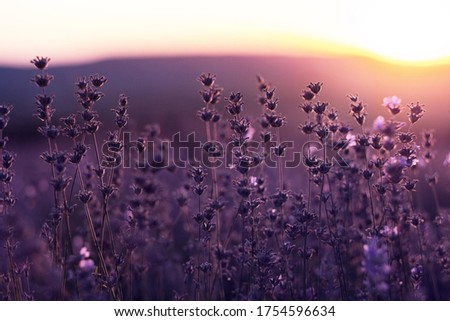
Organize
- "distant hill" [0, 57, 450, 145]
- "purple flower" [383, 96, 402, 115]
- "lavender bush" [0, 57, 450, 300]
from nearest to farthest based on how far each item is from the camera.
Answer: "lavender bush" [0, 57, 450, 300] → "purple flower" [383, 96, 402, 115] → "distant hill" [0, 57, 450, 145]

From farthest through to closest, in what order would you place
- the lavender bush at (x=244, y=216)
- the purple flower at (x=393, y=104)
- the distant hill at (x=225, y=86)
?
the distant hill at (x=225, y=86) → the purple flower at (x=393, y=104) → the lavender bush at (x=244, y=216)

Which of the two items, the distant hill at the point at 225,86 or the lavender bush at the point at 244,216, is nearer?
the lavender bush at the point at 244,216

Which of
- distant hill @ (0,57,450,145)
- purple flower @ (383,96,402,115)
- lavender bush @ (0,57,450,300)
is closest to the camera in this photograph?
lavender bush @ (0,57,450,300)

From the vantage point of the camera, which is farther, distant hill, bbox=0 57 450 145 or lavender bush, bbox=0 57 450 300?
distant hill, bbox=0 57 450 145

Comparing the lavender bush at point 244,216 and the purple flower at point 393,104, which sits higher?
the purple flower at point 393,104

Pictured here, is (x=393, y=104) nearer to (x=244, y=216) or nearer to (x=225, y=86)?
(x=244, y=216)

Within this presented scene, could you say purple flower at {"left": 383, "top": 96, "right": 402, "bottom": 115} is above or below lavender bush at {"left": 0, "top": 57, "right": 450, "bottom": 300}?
above

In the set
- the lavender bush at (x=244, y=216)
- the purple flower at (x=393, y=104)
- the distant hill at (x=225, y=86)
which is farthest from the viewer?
the distant hill at (x=225, y=86)

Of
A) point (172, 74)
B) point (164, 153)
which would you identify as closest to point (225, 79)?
point (172, 74)
